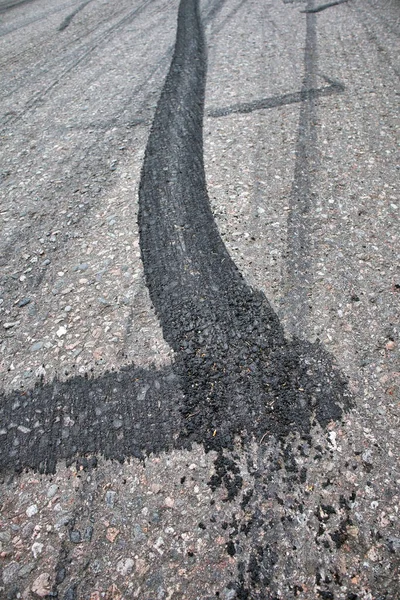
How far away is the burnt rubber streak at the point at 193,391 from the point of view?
1930 mm

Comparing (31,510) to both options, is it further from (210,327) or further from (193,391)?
(210,327)

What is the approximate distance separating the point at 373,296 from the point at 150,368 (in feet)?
4.47

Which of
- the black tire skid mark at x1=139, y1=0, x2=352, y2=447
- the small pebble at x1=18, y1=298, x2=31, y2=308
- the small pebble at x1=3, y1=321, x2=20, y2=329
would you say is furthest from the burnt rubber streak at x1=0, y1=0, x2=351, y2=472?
the small pebble at x1=18, y1=298, x2=31, y2=308

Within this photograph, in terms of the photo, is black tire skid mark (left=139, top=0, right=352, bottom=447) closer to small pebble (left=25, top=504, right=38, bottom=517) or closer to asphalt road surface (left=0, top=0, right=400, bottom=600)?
asphalt road surface (left=0, top=0, right=400, bottom=600)

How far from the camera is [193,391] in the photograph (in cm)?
206

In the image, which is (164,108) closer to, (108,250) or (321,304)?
(108,250)

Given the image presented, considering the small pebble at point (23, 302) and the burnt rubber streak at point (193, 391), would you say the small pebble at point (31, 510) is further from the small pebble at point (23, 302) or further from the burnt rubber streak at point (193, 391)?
the small pebble at point (23, 302)

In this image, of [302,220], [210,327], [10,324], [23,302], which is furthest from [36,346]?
[302,220]

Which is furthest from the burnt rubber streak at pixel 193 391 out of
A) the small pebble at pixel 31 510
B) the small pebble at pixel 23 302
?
the small pebble at pixel 23 302

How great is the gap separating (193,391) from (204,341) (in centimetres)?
31

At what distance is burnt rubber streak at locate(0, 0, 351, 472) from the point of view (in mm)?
1930

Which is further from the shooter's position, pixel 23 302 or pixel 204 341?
pixel 23 302

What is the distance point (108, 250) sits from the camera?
2830mm

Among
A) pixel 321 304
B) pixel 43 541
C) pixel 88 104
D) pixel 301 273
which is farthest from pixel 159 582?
pixel 88 104
